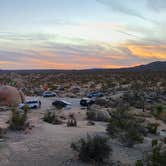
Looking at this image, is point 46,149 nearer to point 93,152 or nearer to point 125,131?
point 93,152

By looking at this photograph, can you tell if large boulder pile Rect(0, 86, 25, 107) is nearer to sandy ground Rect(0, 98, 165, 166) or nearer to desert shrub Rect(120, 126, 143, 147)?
sandy ground Rect(0, 98, 165, 166)

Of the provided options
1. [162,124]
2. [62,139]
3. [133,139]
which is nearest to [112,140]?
[133,139]

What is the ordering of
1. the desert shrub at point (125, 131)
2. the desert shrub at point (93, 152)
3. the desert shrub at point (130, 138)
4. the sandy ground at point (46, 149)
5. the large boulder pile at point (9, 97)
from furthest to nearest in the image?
1. the large boulder pile at point (9, 97)
2. the desert shrub at point (125, 131)
3. the desert shrub at point (130, 138)
4. the desert shrub at point (93, 152)
5. the sandy ground at point (46, 149)

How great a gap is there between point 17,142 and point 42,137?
1327 mm

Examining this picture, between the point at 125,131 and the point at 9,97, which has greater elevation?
the point at 125,131

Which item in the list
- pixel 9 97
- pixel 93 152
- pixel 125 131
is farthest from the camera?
pixel 9 97

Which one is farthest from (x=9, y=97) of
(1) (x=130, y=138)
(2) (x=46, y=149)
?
(2) (x=46, y=149)

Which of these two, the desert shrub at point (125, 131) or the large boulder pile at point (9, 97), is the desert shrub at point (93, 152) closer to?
the desert shrub at point (125, 131)

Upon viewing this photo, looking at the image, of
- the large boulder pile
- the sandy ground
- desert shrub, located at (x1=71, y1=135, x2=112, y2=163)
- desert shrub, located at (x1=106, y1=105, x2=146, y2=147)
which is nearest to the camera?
the sandy ground

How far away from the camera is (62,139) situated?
47.4 ft

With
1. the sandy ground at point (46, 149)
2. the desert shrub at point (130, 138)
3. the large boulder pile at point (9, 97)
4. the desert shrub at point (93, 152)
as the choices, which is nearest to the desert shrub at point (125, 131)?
the desert shrub at point (130, 138)

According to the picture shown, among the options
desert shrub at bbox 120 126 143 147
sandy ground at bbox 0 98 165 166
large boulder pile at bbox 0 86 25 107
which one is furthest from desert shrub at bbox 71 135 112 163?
large boulder pile at bbox 0 86 25 107

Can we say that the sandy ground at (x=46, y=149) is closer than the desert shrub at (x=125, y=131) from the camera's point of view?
Yes

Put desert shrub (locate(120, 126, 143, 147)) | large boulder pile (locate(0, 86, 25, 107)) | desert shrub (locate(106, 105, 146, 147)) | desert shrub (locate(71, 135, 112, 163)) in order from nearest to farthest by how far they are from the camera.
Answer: desert shrub (locate(71, 135, 112, 163)), desert shrub (locate(120, 126, 143, 147)), desert shrub (locate(106, 105, 146, 147)), large boulder pile (locate(0, 86, 25, 107))
